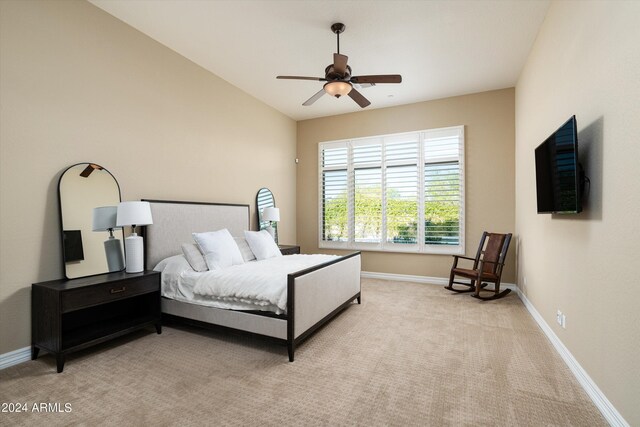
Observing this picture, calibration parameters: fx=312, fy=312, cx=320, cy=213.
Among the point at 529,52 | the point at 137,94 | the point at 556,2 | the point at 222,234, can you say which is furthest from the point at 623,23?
the point at 137,94

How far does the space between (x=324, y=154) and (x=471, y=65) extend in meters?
3.06

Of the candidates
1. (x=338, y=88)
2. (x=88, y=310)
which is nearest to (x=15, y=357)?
→ (x=88, y=310)

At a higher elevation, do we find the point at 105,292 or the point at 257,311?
the point at 105,292

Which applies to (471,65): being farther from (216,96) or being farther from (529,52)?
(216,96)

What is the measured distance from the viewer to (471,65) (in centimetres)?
423

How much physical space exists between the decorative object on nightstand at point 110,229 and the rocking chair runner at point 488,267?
14.4 ft

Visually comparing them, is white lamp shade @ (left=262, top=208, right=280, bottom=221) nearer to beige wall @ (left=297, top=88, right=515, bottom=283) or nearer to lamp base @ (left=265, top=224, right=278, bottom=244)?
lamp base @ (left=265, top=224, right=278, bottom=244)

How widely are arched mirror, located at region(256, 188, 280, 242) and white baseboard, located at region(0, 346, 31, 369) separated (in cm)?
319

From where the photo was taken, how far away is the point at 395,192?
226 inches

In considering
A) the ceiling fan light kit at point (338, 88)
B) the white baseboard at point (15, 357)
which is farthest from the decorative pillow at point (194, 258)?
the ceiling fan light kit at point (338, 88)

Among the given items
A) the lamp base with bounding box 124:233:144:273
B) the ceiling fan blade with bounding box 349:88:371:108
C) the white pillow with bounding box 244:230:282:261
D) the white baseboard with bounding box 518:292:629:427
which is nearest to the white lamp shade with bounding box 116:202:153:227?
the lamp base with bounding box 124:233:144:273

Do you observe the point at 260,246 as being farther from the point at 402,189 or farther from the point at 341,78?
the point at 402,189

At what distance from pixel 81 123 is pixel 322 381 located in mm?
3169

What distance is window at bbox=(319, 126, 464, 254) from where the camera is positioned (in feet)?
17.5
